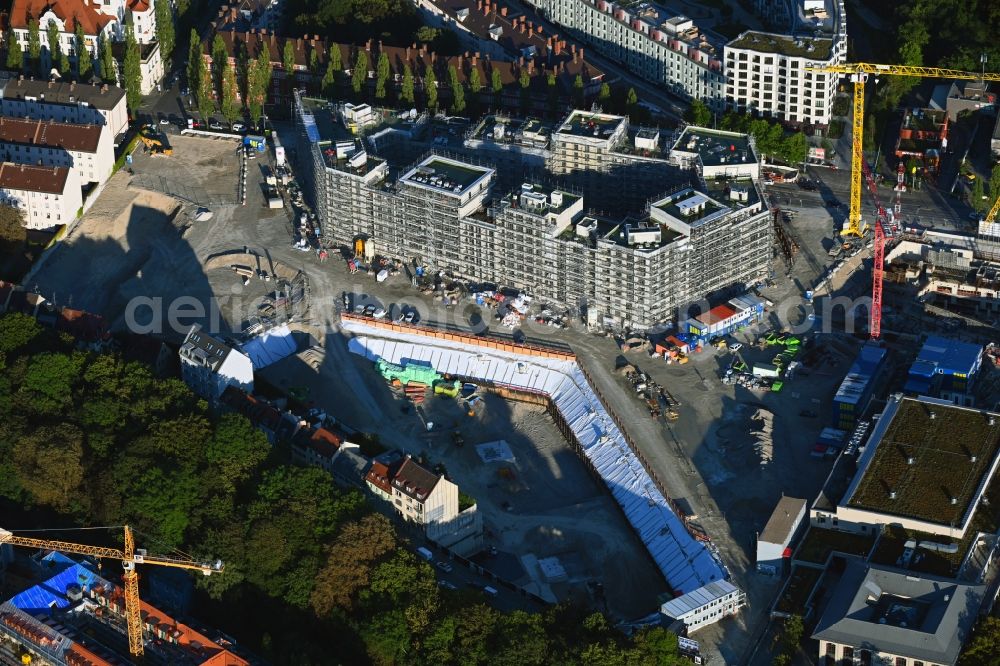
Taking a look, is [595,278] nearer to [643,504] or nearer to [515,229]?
[515,229]

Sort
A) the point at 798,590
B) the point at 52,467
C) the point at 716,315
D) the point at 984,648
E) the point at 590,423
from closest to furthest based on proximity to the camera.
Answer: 1. the point at 984,648
2. the point at 798,590
3. the point at 52,467
4. the point at 590,423
5. the point at 716,315

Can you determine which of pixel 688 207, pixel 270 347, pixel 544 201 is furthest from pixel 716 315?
pixel 270 347

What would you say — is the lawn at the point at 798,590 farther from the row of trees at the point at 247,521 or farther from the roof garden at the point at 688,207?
the roof garden at the point at 688,207

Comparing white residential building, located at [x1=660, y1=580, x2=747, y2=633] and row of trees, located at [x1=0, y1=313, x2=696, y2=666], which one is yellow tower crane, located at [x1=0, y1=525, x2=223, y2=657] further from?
white residential building, located at [x1=660, y1=580, x2=747, y2=633]

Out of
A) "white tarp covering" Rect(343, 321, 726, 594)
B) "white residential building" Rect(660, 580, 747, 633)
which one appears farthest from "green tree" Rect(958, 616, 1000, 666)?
"white tarp covering" Rect(343, 321, 726, 594)

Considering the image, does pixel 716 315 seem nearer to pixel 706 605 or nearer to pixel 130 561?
pixel 706 605

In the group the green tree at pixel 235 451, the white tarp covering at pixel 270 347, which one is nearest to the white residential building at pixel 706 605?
the green tree at pixel 235 451

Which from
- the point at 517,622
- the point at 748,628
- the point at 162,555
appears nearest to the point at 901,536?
the point at 748,628
